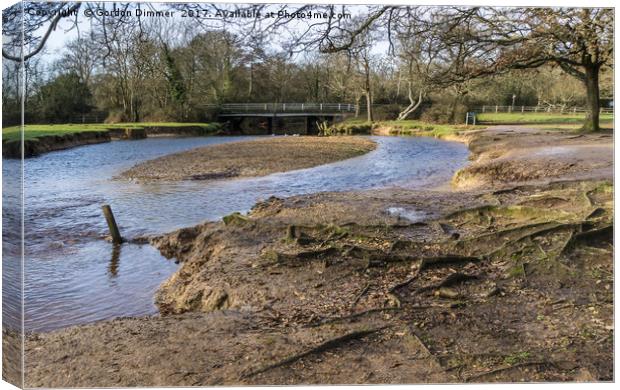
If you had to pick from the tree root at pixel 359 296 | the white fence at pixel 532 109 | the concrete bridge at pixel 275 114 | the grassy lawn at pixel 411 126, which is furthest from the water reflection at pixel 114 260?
the white fence at pixel 532 109

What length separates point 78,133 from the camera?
545 centimetres

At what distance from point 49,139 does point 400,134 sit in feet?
10.8

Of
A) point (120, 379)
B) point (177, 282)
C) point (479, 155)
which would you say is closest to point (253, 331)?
point (120, 379)

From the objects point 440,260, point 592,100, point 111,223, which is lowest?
point 440,260

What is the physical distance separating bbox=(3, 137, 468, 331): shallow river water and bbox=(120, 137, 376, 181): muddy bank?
0.08m

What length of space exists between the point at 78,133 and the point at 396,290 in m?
3.20

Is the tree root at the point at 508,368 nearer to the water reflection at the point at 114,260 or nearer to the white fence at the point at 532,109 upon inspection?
the white fence at the point at 532,109

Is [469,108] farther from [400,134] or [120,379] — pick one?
[120,379]

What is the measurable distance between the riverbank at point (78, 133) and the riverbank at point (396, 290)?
3.18 ft

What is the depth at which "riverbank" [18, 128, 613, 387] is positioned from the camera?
4.57 metres

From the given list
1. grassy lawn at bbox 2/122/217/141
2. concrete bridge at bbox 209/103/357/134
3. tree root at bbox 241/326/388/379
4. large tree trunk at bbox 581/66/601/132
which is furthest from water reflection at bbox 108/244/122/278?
large tree trunk at bbox 581/66/601/132

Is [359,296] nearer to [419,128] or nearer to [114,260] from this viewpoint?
[419,128]

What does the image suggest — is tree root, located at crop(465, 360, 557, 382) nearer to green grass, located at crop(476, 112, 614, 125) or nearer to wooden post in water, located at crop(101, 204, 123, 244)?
green grass, located at crop(476, 112, 614, 125)

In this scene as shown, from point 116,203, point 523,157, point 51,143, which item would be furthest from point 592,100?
point 51,143
